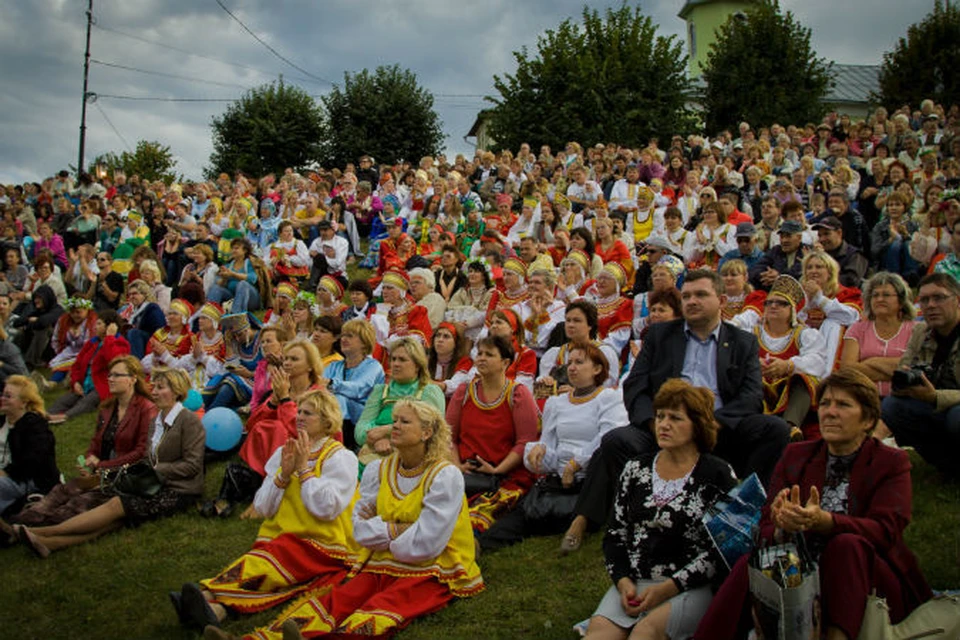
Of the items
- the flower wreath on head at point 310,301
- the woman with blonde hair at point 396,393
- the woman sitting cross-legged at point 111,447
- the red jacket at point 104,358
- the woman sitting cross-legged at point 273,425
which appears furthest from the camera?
the red jacket at point 104,358

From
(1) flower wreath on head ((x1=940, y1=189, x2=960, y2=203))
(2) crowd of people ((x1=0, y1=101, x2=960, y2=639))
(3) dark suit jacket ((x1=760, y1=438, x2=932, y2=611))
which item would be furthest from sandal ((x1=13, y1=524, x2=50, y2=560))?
(1) flower wreath on head ((x1=940, y1=189, x2=960, y2=203))

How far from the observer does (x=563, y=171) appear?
17.4 meters

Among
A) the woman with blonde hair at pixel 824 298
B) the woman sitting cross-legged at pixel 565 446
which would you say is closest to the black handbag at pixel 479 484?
the woman sitting cross-legged at pixel 565 446

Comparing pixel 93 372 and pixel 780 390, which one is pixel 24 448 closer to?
pixel 93 372

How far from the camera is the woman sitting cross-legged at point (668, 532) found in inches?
141

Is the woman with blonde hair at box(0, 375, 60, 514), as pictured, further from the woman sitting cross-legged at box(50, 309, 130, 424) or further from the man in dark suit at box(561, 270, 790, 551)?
the man in dark suit at box(561, 270, 790, 551)

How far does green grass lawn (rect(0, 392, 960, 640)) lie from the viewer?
4336mm

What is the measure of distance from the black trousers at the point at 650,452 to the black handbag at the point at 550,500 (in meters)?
0.19

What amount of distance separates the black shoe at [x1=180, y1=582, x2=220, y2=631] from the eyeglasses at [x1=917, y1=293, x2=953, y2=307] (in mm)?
4501

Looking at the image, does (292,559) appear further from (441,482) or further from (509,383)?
(509,383)

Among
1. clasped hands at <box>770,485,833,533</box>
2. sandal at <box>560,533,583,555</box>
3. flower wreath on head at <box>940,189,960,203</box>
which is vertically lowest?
sandal at <box>560,533,583,555</box>

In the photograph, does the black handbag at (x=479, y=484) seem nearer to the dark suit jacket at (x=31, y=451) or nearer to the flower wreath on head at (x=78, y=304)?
the dark suit jacket at (x=31, y=451)

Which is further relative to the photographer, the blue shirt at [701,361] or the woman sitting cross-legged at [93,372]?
the woman sitting cross-legged at [93,372]

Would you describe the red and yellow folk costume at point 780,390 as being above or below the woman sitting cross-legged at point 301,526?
above
